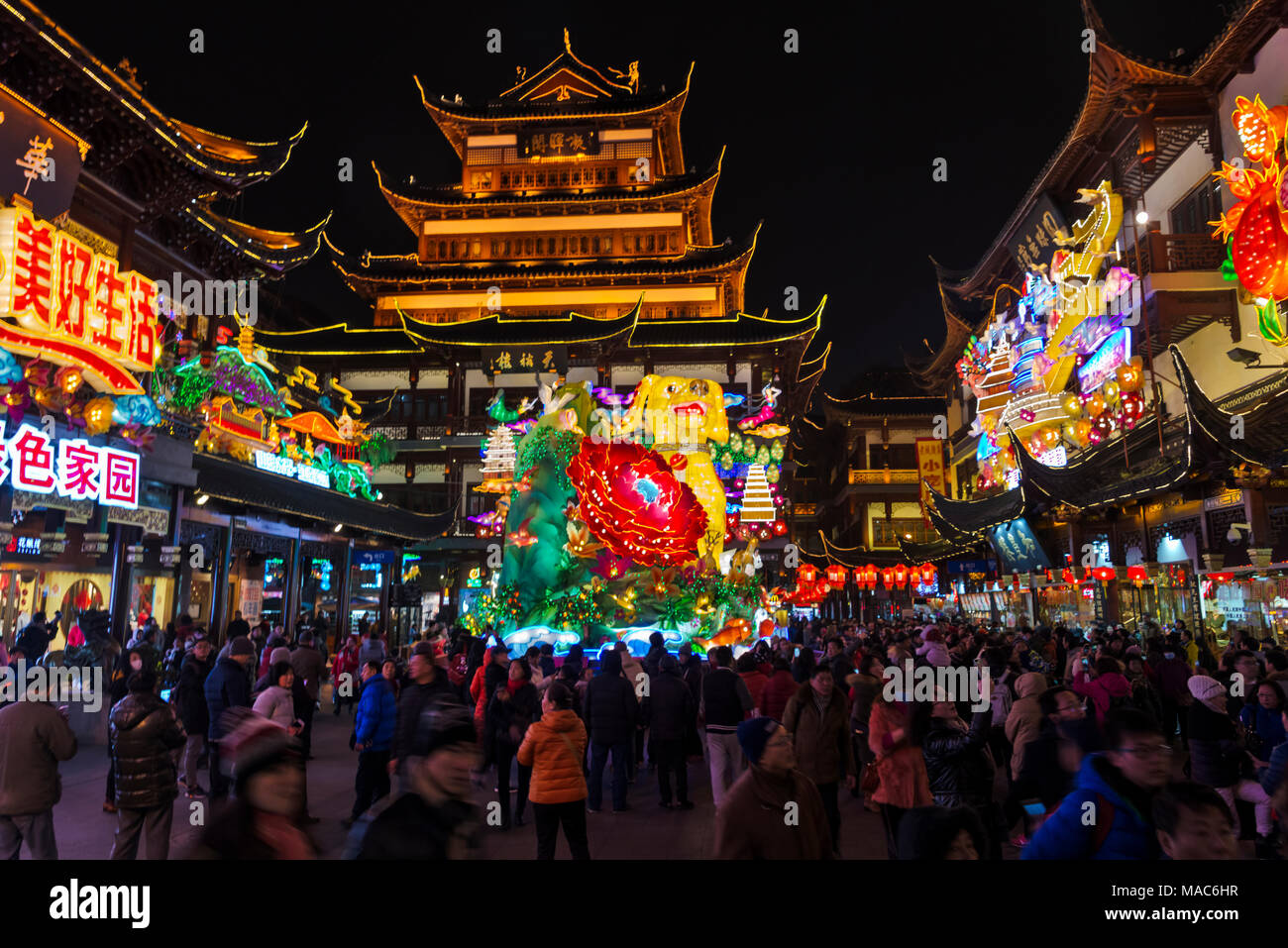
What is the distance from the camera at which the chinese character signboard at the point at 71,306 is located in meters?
11.1

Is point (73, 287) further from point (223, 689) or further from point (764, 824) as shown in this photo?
point (764, 824)

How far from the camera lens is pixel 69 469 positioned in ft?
39.1

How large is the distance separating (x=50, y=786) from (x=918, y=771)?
16.7 ft

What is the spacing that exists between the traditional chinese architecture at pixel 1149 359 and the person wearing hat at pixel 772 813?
33.3ft

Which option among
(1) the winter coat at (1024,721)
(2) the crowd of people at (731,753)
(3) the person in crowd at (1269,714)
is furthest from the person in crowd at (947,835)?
(3) the person in crowd at (1269,714)

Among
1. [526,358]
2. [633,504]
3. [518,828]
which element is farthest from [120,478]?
[526,358]

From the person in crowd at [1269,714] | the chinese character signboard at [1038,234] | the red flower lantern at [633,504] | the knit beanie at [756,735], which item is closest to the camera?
the knit beanie at [756,735]

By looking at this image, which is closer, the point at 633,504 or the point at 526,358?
the point at 633,504

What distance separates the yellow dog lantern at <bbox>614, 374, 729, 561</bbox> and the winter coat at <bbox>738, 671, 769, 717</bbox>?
10.7 meters

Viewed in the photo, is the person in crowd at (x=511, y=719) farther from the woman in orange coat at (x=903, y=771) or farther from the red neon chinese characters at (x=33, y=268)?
the red neon chinese characters at (x=33, y=268)

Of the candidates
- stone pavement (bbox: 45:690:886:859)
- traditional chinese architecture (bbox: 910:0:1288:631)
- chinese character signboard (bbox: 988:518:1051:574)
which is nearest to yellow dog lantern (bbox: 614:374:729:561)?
traditional chinese architecture (bbox: 910:0:1288:631)

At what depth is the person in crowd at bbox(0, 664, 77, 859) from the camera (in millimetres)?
4574

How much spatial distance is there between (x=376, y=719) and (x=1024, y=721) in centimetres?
507

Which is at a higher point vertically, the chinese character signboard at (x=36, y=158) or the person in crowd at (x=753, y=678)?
the chinese character signboard at (x=36, y=158)
